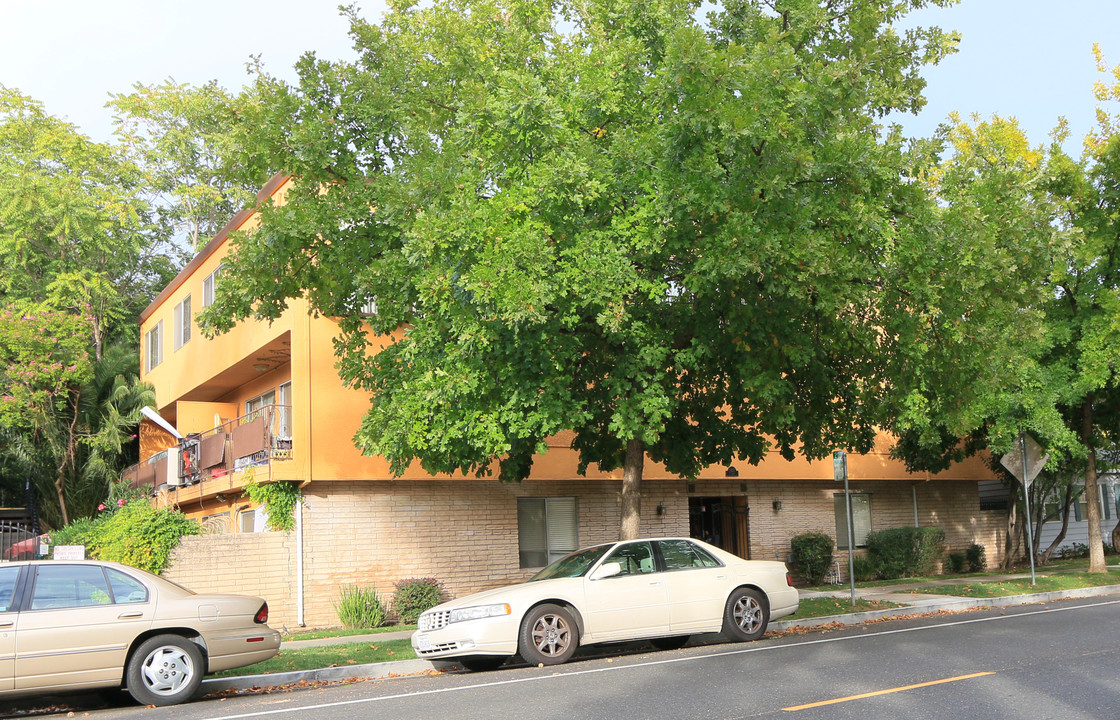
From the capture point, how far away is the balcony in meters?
17.7

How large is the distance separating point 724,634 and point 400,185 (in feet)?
23.0

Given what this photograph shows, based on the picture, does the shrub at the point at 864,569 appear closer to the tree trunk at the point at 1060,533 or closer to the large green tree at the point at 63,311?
the tree trunk at the point at 1060,533

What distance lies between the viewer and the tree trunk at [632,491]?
15.1m

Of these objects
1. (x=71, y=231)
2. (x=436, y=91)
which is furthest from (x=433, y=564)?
(x=71, y=231)

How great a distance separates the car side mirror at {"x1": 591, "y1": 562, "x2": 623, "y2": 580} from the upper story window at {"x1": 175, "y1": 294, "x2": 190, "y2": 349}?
53.9 ft

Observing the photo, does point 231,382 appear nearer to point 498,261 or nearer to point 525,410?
point 525,410

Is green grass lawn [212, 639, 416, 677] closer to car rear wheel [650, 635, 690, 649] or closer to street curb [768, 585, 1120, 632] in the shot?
car rear wheel [650, 635, 690, 649]

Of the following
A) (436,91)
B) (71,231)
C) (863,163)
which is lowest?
(863,163)

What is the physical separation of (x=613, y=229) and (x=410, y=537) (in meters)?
8.47

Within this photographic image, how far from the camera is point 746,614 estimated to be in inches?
496

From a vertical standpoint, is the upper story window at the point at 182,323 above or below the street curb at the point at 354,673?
above

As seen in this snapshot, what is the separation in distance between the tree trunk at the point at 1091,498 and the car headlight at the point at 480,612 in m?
16.8

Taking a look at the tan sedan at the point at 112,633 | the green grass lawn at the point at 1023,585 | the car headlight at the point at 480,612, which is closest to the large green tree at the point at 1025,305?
the green grass lawn at the point at 1023,585

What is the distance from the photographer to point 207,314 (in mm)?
14117
